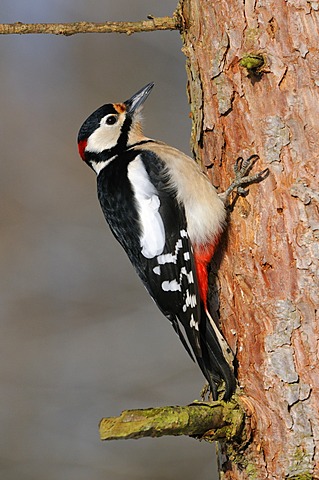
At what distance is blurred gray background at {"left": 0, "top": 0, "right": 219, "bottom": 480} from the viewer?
4.26 m

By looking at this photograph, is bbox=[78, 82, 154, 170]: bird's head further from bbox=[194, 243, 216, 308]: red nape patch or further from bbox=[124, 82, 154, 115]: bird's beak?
bbox=[194, 243, 216, 308]: red nape patch

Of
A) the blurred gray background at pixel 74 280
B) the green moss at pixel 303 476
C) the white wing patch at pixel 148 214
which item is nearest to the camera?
the green moss at pixel 303 476

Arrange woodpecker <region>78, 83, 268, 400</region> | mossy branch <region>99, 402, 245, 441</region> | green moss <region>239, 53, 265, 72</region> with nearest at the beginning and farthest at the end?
1. mossy branch <region>99, 402, 245, 441</region>
2. green moss <region>239, 53, 265, 72</region>
3. woodpecker <region>78, 83, 268, 400</region>

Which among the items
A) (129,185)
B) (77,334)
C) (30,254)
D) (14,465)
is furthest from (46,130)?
(129,185)

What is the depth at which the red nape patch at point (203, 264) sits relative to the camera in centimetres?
211

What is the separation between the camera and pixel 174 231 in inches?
86.3

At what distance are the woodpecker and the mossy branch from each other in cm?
9

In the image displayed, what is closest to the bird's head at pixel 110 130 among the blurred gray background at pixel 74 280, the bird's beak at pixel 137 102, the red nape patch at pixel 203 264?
the bird's beak at pixel 137 102

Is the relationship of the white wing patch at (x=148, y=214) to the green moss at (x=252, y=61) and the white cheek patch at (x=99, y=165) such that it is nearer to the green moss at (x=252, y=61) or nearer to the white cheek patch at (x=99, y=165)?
the white cheek patch at (x=99, y=165)

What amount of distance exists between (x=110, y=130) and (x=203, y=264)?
0.63 metres

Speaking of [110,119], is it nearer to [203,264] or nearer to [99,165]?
[99,165]

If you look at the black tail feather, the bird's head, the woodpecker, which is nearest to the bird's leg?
the woodpecker

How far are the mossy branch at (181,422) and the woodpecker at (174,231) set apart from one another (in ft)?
0.29

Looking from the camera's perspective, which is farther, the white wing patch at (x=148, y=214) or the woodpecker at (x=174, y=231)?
the white wing patch at (x=148, y=214)
